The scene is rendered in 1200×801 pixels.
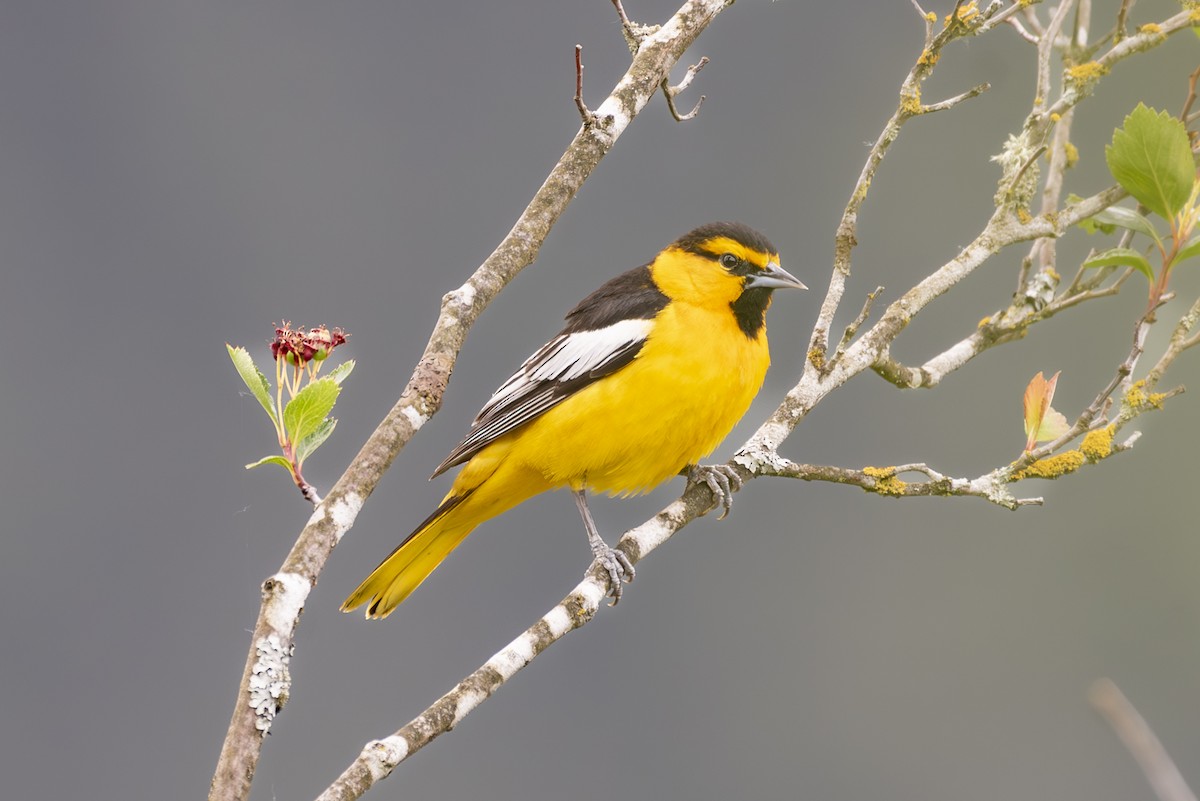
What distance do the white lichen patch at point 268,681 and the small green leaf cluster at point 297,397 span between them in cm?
30

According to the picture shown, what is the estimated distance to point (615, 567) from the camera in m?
2.36

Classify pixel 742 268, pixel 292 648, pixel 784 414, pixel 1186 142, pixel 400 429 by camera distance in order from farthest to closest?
pixel 742 268
pixel 784 414
pixel 1186 142
pixel 400 429
pixel 292 648

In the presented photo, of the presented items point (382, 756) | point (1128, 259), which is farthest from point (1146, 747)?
point (1128, 259)

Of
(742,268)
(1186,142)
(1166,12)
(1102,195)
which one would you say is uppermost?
(1166,12)

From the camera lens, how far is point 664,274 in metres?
2.90

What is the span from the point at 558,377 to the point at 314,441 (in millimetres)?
1167

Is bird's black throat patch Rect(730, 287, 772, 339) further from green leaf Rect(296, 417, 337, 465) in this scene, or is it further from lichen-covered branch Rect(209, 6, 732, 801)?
green leaf Rect(296, 417, 337, 465)

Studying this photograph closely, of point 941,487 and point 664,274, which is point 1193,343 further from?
point 664,274

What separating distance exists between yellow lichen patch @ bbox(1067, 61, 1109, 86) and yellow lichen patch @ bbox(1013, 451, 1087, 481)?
824mm

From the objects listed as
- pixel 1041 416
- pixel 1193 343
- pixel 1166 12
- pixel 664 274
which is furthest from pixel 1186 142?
pixel 1166 12

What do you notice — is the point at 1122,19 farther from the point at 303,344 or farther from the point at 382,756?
the point at 382,756

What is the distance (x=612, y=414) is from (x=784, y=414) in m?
0.35

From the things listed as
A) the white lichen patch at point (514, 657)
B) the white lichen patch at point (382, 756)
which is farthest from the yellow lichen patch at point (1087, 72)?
the white lichen patch at point (382, 756)

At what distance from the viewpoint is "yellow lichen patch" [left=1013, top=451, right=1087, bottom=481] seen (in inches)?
91.0
